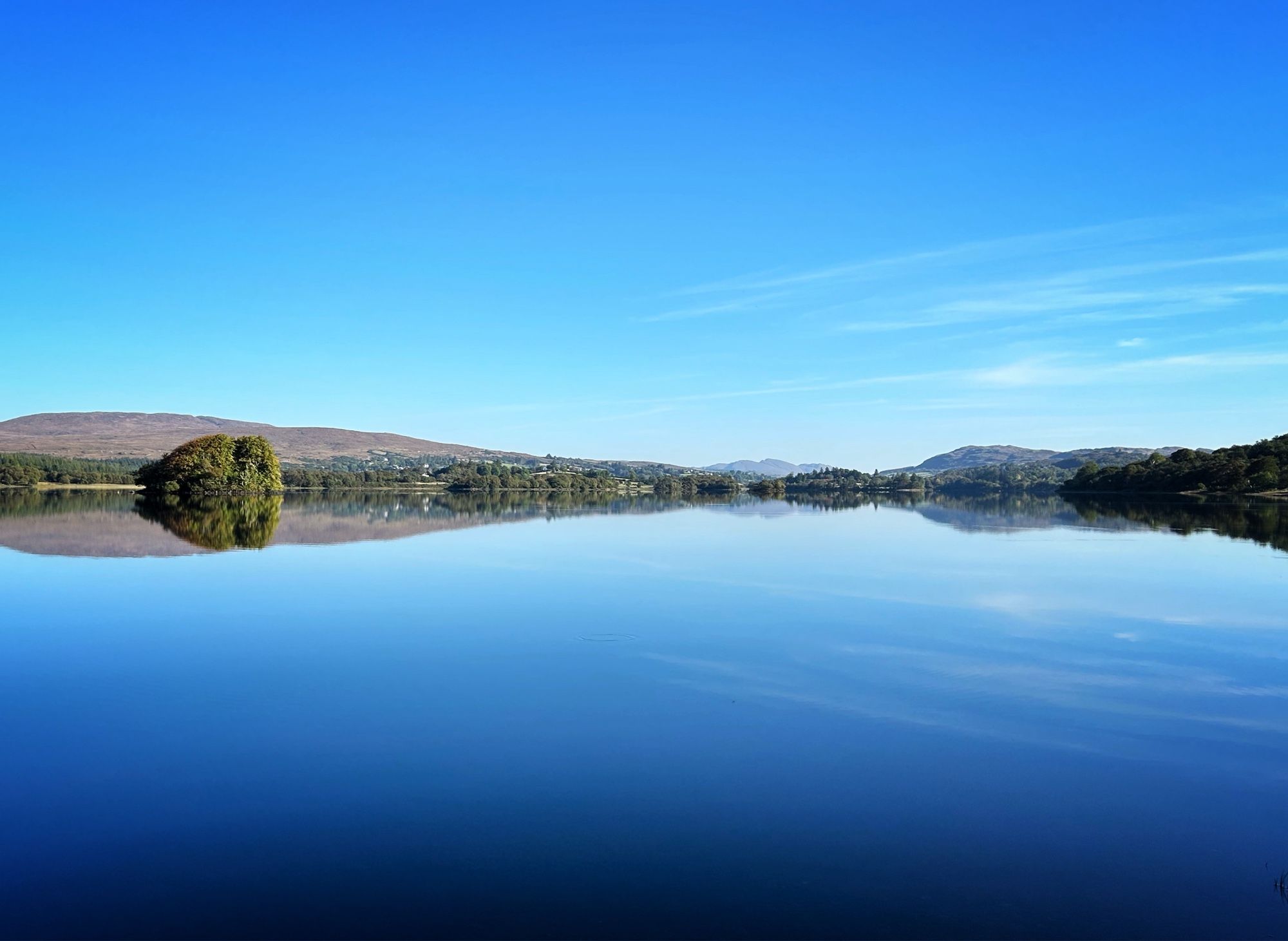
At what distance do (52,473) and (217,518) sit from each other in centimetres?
9032

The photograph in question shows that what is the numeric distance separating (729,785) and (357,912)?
363 centimetres

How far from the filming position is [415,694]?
1118 cm

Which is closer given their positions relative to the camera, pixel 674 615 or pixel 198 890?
pixel 198 890

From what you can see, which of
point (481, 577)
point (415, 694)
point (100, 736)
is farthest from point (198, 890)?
point (481, 577)

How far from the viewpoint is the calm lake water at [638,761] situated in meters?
5.95

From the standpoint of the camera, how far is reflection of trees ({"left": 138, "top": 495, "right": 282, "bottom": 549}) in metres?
32.6

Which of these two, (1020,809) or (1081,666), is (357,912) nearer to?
(1020,809)

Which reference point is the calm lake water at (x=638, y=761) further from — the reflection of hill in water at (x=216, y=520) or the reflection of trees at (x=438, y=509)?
the reflection of trees at (x=438, y=509)

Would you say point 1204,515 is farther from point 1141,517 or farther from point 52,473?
point 52,473

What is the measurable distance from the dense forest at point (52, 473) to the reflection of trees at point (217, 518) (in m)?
44.7

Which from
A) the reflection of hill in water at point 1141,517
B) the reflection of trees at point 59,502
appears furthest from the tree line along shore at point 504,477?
the reflection of hill in water at point 1141,517

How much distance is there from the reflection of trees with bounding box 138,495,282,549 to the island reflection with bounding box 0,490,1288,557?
0.28ft

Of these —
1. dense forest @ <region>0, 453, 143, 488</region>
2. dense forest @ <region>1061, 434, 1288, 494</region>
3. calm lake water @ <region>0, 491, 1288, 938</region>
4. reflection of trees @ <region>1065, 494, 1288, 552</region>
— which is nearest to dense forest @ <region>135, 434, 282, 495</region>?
dense forest @ <region>0, 453, 143, 488</region>

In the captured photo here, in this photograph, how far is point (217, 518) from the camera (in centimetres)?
4597
